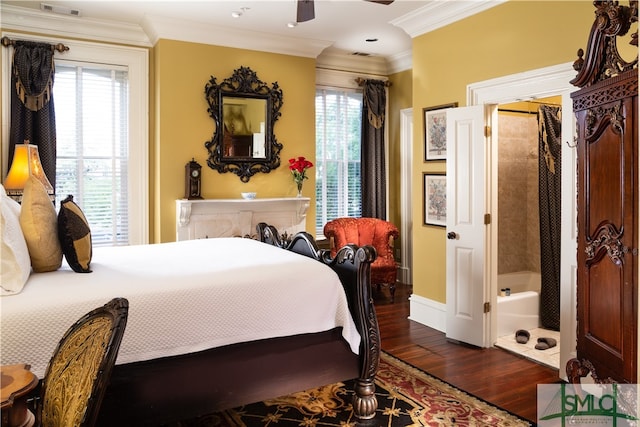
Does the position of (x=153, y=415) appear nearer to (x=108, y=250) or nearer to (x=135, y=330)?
(x=135, y=330)

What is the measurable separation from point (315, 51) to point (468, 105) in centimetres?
217

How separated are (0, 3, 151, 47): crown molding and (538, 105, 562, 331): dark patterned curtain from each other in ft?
13.5

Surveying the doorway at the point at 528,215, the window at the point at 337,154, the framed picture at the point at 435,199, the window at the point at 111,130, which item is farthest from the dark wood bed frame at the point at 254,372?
the window at the point at 337,154

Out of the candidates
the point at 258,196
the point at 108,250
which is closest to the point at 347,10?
the point at 258,196

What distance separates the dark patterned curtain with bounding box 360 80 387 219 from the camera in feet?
21.2

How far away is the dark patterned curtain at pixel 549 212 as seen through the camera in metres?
4.59

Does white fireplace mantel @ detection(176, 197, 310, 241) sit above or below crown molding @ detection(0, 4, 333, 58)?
below

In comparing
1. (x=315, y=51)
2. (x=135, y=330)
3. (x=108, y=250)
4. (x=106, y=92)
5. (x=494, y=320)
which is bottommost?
(x=494, y=320)

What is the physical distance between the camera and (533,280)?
210 inches

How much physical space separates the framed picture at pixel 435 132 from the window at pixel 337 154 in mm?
1860

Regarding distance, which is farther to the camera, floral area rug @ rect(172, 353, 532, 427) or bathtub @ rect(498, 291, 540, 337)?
bathtub @ rect(498, 291, 540, 337)

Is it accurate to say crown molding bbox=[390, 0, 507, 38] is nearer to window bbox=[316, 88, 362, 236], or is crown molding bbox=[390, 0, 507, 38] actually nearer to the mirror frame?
the mirror frame

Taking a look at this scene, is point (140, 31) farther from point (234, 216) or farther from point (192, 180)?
point (234, 216)

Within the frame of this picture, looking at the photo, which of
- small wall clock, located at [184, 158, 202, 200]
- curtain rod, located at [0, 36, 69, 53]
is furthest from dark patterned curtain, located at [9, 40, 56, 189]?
small wall clock, located at [184, 158, 202, 200]
